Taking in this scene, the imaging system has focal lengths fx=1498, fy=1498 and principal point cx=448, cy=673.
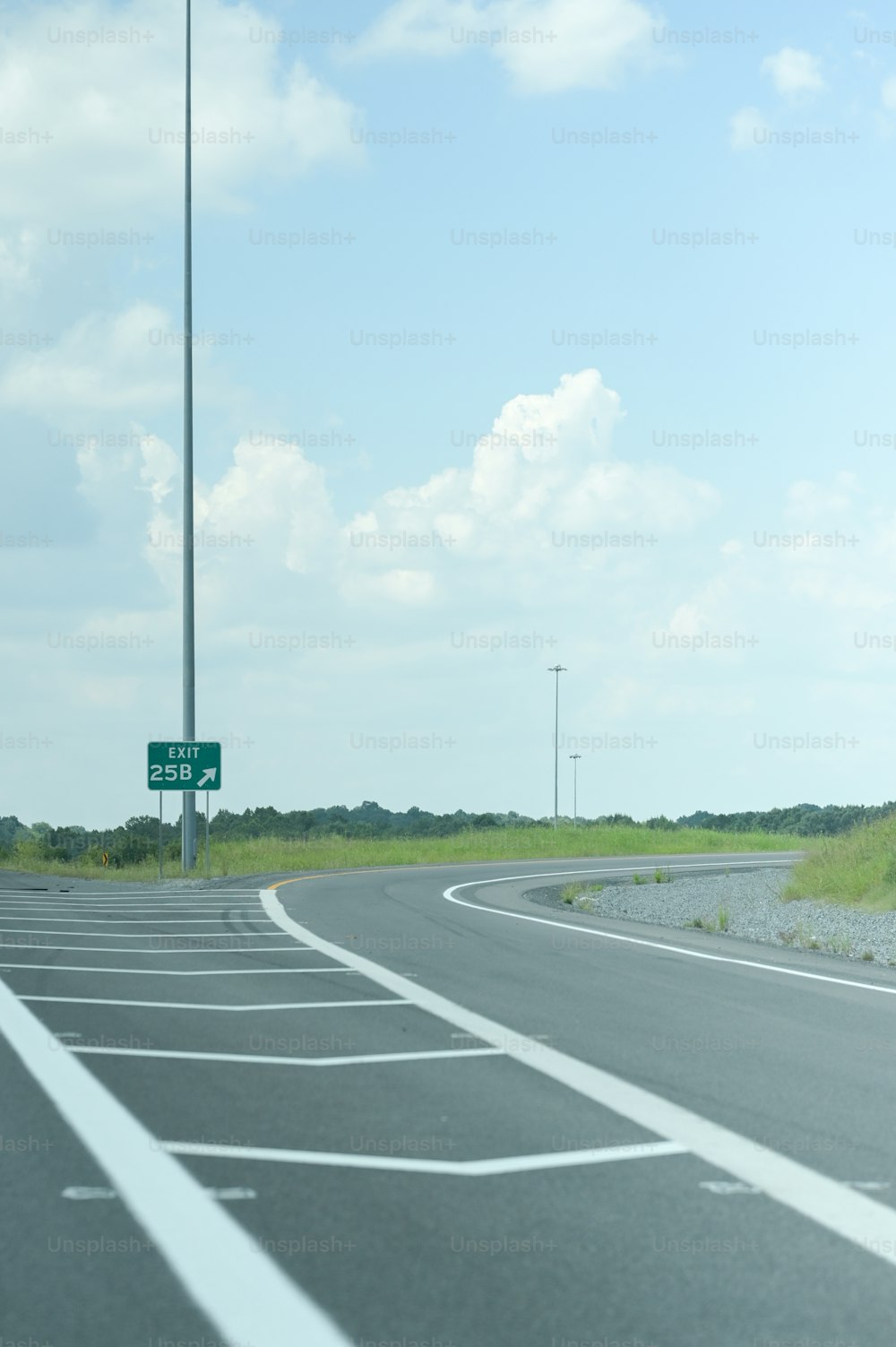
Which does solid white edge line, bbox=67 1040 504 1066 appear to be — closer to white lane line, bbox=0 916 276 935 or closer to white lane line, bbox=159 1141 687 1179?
white lane line, bbox=159 1141 687 1179

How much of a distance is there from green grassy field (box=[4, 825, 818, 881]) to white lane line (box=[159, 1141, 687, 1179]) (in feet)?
88.1

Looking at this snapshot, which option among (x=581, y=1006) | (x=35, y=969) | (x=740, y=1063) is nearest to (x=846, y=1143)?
(x=740, y=1063)

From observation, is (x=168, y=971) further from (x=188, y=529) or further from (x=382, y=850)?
(x=382, y=850)

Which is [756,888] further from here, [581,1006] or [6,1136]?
[6,1136]

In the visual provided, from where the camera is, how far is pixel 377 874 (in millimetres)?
36875

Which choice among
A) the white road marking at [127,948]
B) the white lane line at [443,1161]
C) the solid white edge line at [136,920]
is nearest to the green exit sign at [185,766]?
the solid white edge line at [136,920]

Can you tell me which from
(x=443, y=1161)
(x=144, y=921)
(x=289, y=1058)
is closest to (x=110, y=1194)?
(x=443, y=1161)

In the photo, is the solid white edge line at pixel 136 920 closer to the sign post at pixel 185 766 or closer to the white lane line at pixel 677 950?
the white lane line at pixel 677 950

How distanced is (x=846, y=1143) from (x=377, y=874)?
3075 cm

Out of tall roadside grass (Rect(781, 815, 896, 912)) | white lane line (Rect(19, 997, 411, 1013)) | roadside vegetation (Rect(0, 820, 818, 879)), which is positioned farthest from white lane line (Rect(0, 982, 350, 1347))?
roadside vegetation (Rect(0, 820, 818, 879))

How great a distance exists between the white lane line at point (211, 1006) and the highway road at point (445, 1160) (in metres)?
0.05

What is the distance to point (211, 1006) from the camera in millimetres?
10727

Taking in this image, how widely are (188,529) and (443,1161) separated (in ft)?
105

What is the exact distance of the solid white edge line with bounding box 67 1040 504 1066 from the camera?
8.32 meters
